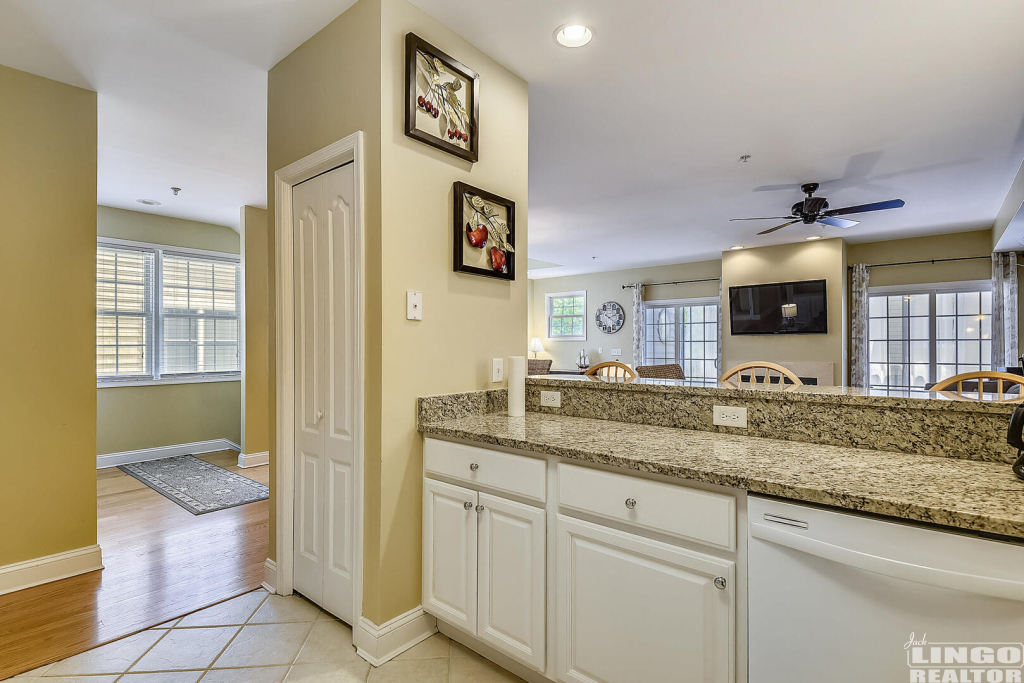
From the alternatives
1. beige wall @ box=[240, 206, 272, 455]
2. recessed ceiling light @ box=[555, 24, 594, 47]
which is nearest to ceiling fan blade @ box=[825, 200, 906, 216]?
recessed ceiling light @ box=[555, 24, 594, 47]

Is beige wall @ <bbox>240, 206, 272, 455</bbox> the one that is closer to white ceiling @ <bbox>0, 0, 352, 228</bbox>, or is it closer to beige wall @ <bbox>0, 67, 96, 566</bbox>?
white ceiling @ <bbox>0, 0, 352, 228</bbox>

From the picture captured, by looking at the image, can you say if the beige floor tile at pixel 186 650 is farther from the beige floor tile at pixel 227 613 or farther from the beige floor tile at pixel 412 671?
the beige floor tile at pixel 412 671

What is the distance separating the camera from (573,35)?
2.14 metres

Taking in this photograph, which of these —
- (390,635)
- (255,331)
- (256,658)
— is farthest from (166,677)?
(255,331)

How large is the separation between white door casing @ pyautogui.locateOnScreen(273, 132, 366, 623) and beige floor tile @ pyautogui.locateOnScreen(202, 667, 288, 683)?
0.97 feet

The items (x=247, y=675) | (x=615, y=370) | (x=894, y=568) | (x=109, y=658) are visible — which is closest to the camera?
(x=894, y=568)

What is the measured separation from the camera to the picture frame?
6.38ft

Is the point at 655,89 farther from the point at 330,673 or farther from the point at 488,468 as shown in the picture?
the point at 330,673

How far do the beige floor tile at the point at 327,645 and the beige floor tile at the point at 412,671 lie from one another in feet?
0.52

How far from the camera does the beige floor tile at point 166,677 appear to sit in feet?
5.78

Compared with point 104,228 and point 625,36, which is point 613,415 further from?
point 104,228

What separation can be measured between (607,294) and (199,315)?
5.97 metres

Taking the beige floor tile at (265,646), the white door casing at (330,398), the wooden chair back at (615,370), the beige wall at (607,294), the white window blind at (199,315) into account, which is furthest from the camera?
the beige wall at (607,294)

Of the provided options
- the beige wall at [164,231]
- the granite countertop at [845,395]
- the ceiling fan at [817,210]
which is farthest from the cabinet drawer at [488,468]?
the beige wall at [164,231]
